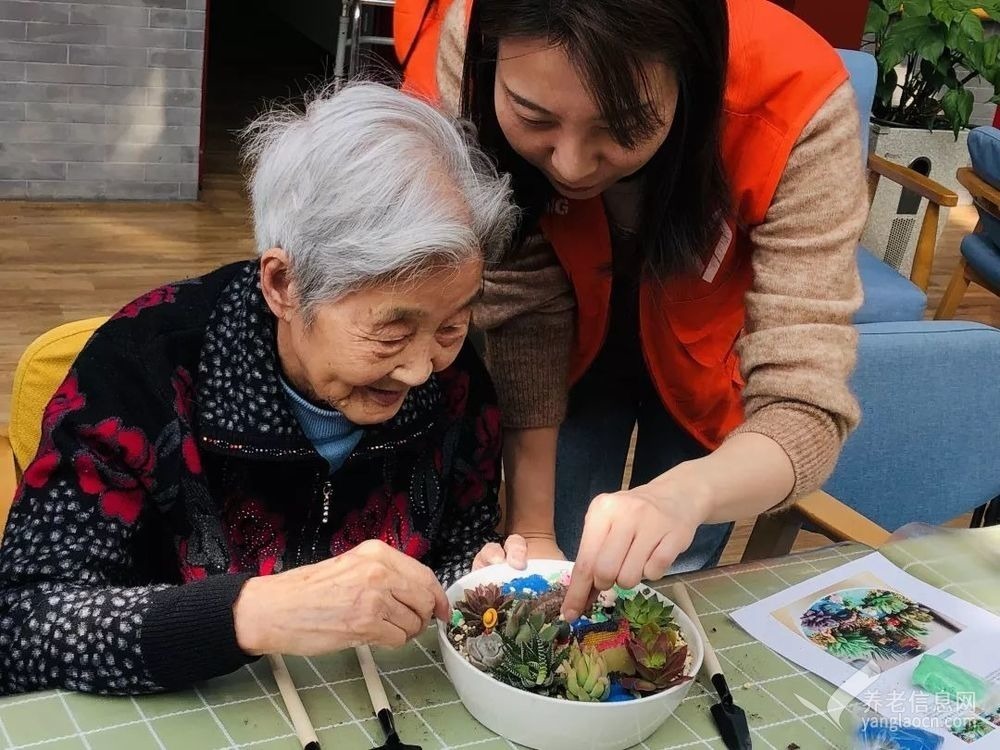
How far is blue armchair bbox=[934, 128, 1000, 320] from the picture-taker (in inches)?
150

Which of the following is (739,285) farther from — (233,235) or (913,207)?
(913,207)

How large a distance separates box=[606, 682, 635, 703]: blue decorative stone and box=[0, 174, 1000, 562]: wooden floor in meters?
2.55

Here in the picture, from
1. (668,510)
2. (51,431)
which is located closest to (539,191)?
(668,510)

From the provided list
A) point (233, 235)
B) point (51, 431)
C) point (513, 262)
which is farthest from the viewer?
point (233, 235)

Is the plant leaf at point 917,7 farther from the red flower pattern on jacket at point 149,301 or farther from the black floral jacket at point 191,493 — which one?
the red flower pattern on jacket at point 149,301

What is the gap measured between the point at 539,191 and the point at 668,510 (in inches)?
19.6

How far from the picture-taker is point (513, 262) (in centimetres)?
162

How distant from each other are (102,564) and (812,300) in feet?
2.77

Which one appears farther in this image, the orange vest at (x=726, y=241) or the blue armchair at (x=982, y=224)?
the blue armchair at (x=982, y=224)

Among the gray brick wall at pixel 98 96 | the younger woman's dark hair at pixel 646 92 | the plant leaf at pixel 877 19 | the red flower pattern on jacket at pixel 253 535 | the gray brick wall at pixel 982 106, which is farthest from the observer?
the gray brick wall at pixel 982 106

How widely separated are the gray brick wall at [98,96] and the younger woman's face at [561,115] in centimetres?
361

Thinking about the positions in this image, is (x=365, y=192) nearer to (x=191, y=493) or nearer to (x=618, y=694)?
(x=191, y=493)

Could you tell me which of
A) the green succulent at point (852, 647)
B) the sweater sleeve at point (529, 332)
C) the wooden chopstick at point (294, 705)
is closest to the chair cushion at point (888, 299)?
the sweater sleeve at point (529, 332)

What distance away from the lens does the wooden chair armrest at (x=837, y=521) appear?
1.62 meters
